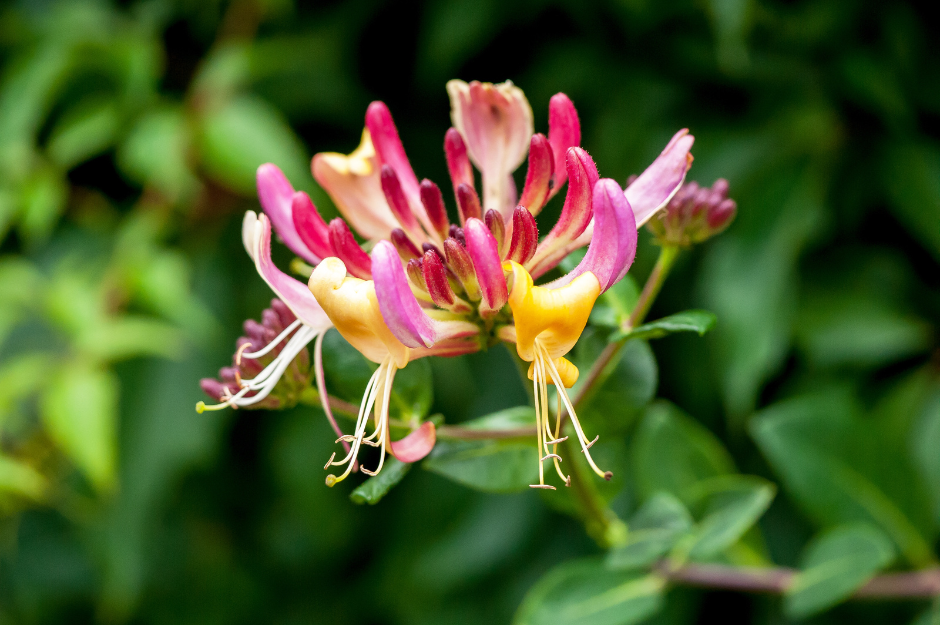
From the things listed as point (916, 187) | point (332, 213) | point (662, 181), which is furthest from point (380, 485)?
point (916, 187)

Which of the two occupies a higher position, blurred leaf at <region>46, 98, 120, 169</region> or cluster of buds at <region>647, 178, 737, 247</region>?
blurred leaf at <region>46, 98, 120, 169</region>

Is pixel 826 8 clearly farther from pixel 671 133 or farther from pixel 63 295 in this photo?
pixel 63 295

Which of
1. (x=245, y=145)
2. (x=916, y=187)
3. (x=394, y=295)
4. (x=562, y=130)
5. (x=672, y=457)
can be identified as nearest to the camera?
(x=394, y=295)

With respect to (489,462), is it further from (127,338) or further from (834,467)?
(127,338)

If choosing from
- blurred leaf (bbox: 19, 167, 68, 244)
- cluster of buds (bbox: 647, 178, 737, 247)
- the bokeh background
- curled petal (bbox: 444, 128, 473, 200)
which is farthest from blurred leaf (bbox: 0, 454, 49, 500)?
cluster of buds (bbox: 647, 178, 737, 247)

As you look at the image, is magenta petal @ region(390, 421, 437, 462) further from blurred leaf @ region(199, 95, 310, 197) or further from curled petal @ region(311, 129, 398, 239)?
blurred leaf @ region(199, 95, 310, 197)

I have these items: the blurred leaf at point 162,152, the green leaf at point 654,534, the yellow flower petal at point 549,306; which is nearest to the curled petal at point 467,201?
the yellow flower petal at point 549,306
